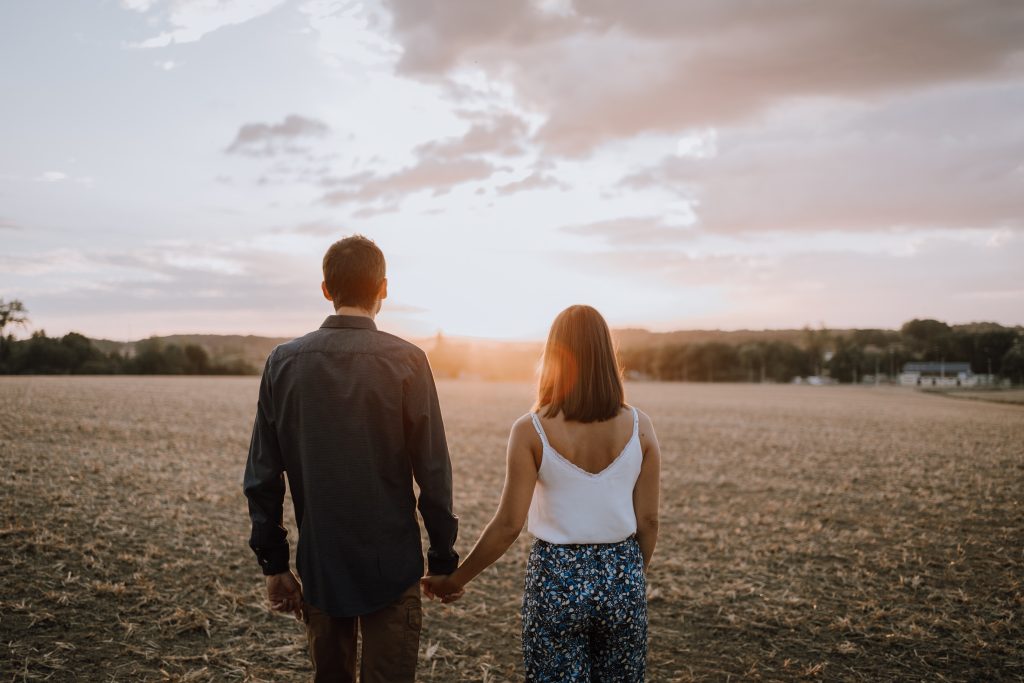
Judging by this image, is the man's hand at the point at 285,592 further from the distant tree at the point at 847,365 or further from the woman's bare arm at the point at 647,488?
the distant tree at the point at 847,365

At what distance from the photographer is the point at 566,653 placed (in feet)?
9.20

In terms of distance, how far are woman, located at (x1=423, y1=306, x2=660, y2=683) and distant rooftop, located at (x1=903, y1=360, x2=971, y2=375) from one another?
146883 mm

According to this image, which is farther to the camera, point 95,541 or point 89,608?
point 95,541

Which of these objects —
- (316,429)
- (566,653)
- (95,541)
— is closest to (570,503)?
(566,653)

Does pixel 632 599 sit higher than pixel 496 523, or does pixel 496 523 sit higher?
pixel 496 523

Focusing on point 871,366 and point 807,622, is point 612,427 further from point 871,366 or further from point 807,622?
point 871,366

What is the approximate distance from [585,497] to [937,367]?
152482mm

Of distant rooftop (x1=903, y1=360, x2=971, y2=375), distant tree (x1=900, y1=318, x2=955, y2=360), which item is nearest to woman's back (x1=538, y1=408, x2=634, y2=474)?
distant rooftop (x1=903, y1=360, x2=971, y2=375)

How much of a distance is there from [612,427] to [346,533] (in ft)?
4.21

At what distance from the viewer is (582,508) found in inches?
112

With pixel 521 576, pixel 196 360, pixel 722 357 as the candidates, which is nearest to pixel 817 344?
pixel 722 357

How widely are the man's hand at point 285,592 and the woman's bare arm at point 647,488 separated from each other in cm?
164

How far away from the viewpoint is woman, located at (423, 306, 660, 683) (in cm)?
280

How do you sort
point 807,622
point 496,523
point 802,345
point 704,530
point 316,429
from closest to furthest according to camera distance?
point 316,429 → point 496,523 → point 807,622 → point 704,530 → point 802,345
